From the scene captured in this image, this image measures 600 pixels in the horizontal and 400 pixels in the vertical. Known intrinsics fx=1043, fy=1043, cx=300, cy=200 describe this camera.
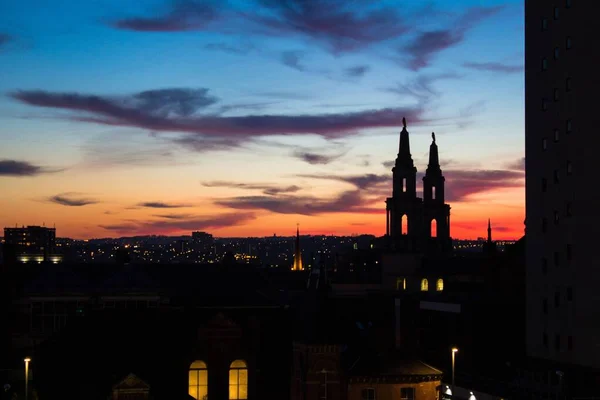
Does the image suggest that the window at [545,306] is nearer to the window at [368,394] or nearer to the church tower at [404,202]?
the window at [368,394]

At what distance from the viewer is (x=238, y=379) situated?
7750 cm

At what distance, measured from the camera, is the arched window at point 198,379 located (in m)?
76.2

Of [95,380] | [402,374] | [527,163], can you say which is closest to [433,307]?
[527,163]

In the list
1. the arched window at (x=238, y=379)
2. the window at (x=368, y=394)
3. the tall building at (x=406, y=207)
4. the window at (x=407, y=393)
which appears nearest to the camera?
the window at (x=368, y=394)

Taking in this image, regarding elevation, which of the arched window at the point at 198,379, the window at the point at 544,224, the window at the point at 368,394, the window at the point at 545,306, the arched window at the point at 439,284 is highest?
the window at the point at 544,224

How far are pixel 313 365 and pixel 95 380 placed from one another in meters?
15.4

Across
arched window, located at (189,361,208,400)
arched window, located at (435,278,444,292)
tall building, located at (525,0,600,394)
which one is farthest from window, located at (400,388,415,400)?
arched window, located at (435,278,444,292)

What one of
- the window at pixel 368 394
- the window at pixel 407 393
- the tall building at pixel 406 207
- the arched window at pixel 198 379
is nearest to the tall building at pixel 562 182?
the window at pixel 407 393

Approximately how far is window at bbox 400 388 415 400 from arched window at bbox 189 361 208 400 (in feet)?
47.0

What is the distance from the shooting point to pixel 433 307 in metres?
115

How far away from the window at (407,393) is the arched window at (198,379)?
1432 centimetres

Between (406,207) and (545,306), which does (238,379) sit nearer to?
(545,306)

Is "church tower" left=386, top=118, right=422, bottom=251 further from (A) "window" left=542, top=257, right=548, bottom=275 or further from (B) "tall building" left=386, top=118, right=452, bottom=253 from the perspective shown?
(A) "window" left=542, top=257, right=548, bottom=275

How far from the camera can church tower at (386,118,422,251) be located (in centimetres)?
19575
